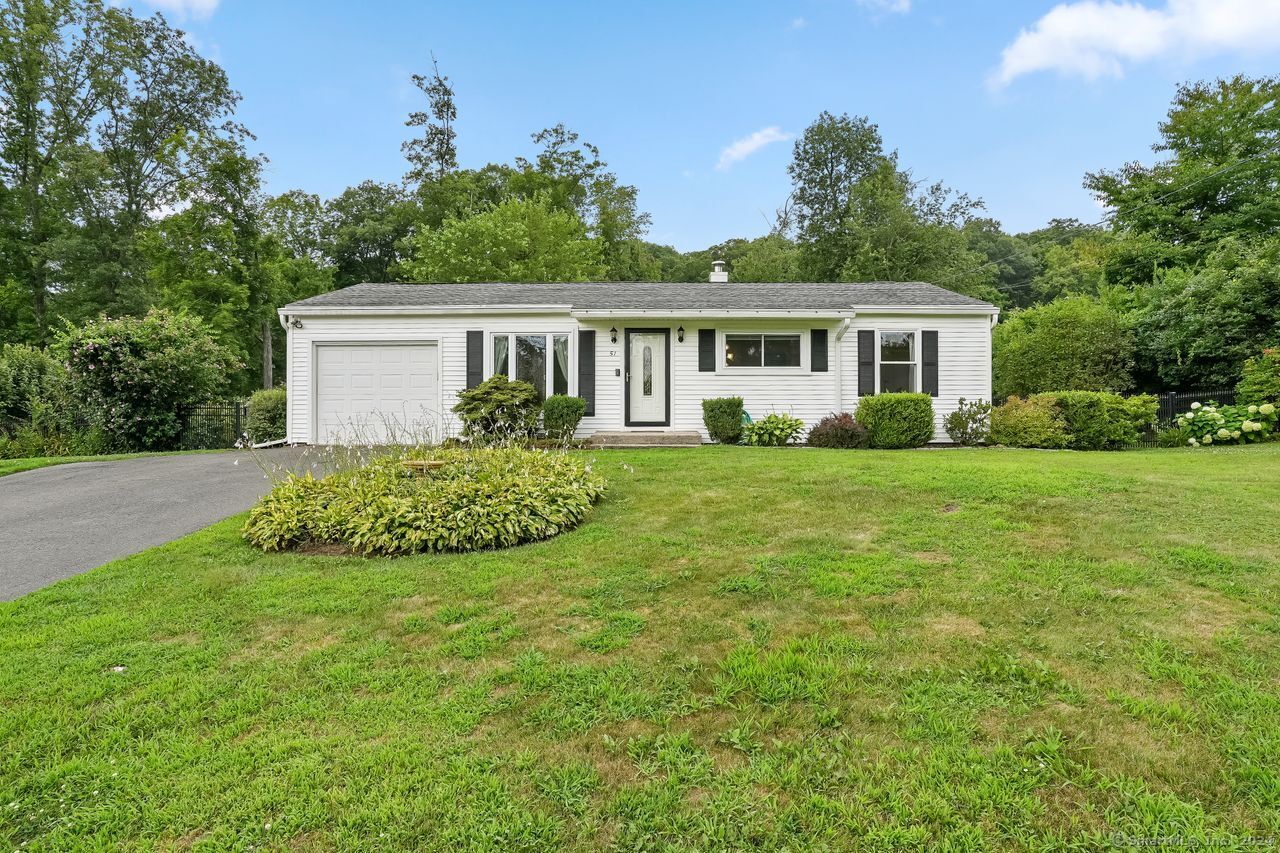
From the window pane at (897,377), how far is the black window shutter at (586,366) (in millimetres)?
6003

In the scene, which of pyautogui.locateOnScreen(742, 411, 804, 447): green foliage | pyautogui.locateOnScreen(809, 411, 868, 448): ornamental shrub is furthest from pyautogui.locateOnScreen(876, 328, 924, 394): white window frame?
pyautogui.locateOnScreen(742, 411, 804, 447): green foliage

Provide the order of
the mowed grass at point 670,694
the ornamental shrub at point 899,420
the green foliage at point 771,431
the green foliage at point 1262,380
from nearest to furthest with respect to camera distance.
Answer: the mowed grass at point 670,694 → the green foliage at point 1262,380 → the ornamental shrub at point 899,420 → the green foliage at point 771,431

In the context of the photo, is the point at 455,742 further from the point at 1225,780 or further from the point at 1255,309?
the point at 1255,309

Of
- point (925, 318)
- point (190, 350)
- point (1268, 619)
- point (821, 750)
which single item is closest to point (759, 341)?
point (925, 318)

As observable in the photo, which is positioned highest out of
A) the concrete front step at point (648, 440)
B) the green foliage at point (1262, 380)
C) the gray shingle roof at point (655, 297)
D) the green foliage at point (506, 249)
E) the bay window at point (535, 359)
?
the green foliage at point (506, 249)

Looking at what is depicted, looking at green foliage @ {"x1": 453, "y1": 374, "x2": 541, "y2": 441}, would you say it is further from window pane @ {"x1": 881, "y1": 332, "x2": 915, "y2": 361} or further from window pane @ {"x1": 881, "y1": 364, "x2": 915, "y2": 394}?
window pane @ {"x1": 881, "y1": 332, "x2": 915, "y2": 361}

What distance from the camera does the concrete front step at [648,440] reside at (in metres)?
10.9

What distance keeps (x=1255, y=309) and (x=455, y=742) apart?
53.3 feet

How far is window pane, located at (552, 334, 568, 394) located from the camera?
38.7ft

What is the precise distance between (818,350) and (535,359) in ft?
19.2

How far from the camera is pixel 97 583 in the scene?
152 inches

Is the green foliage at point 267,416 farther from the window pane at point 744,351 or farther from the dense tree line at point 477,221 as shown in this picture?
the window pane at point 744,351

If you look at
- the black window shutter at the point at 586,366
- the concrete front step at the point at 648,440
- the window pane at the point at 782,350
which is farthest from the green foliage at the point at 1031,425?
the black window shutter at the point at 586,366

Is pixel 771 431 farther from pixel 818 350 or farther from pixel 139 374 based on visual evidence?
pixel 139 374
